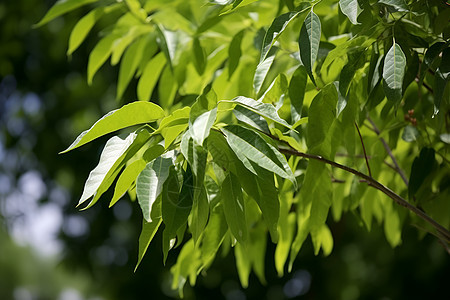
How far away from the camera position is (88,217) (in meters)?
5.19

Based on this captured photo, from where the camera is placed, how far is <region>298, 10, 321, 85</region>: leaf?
0.87 m

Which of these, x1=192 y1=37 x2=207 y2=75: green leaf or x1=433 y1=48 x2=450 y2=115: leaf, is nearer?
x1=433 y1=48 x2=450 y2=115: leaf

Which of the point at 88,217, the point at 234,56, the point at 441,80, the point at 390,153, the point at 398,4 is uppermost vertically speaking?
the point at 398,4

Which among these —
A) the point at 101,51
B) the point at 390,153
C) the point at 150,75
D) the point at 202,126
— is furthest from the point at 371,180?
the point at 101,51

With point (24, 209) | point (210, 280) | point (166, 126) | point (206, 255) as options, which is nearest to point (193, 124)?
point (166, 126)

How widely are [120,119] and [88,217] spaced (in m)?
4.54

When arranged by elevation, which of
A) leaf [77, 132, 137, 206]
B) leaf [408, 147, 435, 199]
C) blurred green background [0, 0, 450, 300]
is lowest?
blurred green background [0, 0, 450, 300]

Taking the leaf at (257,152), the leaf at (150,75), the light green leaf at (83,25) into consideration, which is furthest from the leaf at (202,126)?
the light green leaf at (83,25)

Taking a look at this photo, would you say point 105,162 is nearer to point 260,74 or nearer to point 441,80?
point 260,74

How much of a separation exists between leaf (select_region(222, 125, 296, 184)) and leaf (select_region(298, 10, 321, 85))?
0.49ft

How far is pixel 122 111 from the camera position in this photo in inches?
32.4

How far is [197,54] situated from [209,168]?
418 millimetres

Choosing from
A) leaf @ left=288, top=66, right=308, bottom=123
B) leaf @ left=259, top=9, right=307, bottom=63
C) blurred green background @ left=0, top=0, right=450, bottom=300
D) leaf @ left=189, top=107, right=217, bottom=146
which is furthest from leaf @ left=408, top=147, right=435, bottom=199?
blurred green background @ left=0, top=0, right=450, bottom=300

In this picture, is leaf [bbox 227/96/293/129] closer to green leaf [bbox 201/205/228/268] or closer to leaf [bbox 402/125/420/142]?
green leaf [bbox 201/205/228/268]
